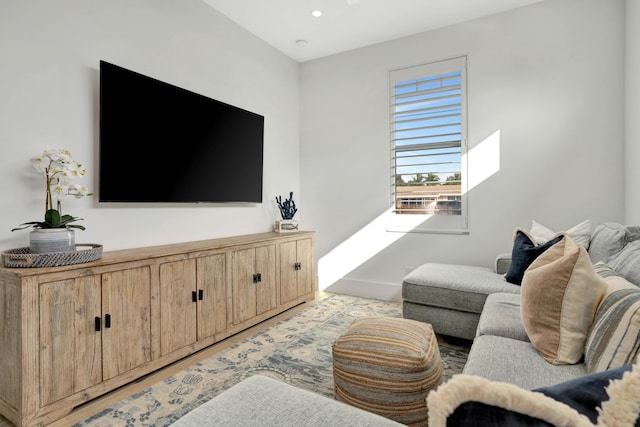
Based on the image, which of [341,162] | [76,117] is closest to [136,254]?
[76,117]

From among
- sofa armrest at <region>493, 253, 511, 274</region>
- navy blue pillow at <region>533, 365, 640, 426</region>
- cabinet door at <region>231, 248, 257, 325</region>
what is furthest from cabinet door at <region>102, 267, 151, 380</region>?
sofa armrest at <region>493, 253, 511, 274</region>

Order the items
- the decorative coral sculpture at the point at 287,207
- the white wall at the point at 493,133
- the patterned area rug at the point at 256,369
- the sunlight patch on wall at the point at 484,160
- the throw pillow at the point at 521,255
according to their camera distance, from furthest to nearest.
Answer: the decorative coral sculpture at the point at 287,207 → the sunlight patch on wall at the point at 484,160 → the white wall at the point at 493,133 → the throw pillow at the point at 521,255 → the patterned area rug at the point at 256,369

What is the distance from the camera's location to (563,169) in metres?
2.89

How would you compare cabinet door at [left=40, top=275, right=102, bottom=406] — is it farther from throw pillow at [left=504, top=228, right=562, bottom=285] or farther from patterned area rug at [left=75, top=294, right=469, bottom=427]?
throw pillow at [left=504, top=228, right=562, bottom=285]

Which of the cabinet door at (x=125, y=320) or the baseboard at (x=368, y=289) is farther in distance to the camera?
the baseboard at (x=368, y=289)

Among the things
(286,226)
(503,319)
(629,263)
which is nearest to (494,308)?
(503,319)

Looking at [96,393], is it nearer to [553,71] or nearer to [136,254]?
[136,254]

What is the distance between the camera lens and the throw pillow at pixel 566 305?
1.20 metres

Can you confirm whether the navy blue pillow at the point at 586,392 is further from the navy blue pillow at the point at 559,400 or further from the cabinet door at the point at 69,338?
the cabinet door at the point at 69,338

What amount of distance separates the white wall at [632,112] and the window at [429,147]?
118 centimetres

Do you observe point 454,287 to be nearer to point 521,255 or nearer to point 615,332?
point 521,255

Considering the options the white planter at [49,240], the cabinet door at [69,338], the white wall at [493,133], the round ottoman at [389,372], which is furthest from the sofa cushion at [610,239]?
the white planter at [49,240]

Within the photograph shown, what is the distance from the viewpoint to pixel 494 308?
1.88 m

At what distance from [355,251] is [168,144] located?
2.27 meters
